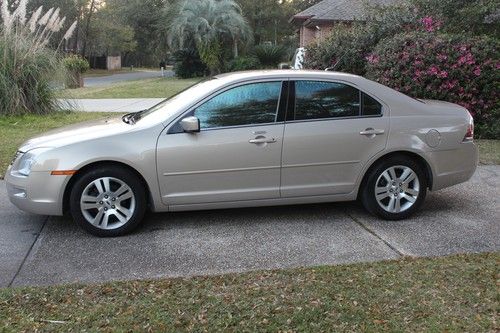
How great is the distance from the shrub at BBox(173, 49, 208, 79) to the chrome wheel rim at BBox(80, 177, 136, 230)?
33.9m

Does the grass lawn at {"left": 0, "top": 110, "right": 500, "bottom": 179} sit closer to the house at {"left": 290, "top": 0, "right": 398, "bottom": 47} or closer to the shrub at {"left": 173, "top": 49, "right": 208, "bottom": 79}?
the house at {"left": 290, "top": 0, "right": 398, "bottom": 47}

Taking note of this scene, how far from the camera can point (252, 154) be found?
5270mm

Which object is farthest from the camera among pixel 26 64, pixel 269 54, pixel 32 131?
pixel 269 54

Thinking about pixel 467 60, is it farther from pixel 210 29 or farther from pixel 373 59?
pixel 210 29

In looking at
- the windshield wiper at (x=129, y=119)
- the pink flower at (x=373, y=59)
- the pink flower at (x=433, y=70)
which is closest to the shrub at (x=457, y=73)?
the pink flower at (x=433, y=70)

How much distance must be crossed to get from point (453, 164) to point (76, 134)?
3.79 meters

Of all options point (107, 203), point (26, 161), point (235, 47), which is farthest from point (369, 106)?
point (235, 47)

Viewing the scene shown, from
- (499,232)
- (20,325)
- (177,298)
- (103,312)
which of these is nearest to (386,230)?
(499,232)

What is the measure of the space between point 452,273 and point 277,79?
2.47 meters

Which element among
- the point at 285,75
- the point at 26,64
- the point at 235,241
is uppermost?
the point at 26,64

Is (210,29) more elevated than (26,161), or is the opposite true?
(210,29)

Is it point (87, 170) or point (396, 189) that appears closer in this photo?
point (87, 170)

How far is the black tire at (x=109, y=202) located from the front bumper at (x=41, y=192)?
0.38ft

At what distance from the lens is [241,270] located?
4.36 m
